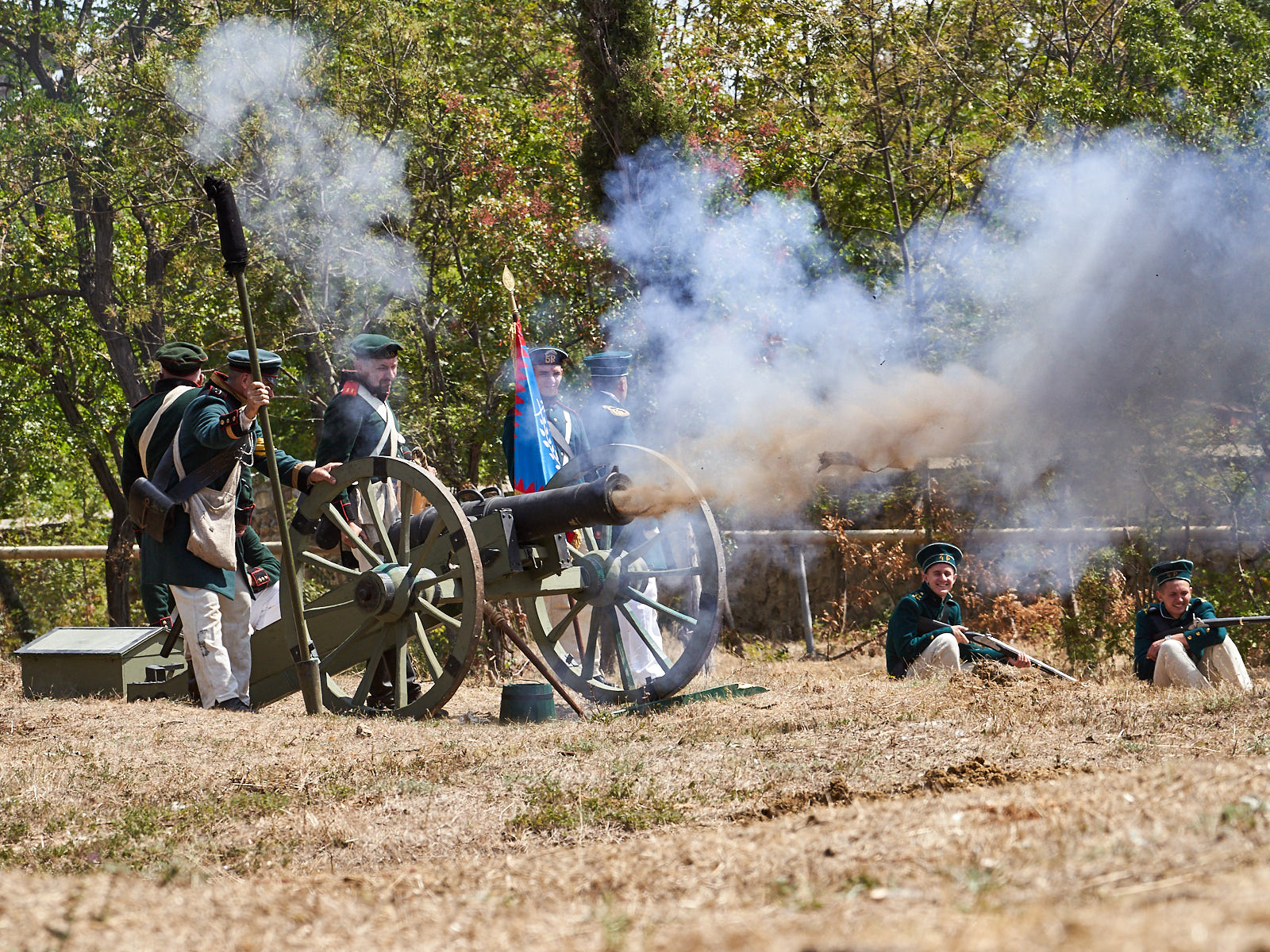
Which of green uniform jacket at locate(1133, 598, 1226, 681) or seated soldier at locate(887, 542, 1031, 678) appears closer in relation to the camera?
green uniform jacket at locate(1133, 598, 1226, 681)

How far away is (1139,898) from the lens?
2219mm

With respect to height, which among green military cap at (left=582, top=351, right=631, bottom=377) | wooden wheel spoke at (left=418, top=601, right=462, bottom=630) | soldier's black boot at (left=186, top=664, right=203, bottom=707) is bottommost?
soldier's black boot at (left=186, top=664, right=203, bottom=707)

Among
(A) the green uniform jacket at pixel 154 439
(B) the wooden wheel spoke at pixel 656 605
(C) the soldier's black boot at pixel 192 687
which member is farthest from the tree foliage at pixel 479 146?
(C) the soldier's black boot at pixel 192 687

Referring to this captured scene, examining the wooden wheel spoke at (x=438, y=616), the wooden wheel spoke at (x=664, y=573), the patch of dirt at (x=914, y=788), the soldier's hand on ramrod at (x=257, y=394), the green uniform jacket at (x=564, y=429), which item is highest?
the soldier's hand on ramrod at (x=257, y=394)

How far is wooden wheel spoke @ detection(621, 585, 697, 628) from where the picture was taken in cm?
625

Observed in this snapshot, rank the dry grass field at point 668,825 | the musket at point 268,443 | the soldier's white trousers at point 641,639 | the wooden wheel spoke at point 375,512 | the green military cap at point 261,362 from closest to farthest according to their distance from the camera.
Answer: the dry grass field at point 668,825
the musket at point 268,443
the wooden wheel spoke at point 375,512
the green military cap at point 261,362
the soldier's white trousers at point 641,639

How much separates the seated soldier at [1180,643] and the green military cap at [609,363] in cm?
297

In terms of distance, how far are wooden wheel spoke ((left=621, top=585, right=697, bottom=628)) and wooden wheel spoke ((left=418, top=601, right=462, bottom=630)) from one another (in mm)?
957

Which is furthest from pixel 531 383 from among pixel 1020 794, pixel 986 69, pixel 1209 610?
pixel 986 69

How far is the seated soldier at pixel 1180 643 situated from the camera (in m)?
6.03

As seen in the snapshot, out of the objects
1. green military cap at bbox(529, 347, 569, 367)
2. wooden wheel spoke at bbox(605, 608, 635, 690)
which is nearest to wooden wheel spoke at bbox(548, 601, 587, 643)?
wooden wheel spoke at bbox(605, 608, 635, 690)

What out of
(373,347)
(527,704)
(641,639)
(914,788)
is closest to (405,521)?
(527,704)

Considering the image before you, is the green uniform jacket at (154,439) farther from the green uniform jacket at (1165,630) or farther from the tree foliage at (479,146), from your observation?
the green uniform jacket at (1165,630)

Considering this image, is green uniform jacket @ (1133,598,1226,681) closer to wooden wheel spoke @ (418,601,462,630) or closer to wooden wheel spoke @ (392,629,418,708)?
wooden wheel spoke @ (418,601,462,630)
